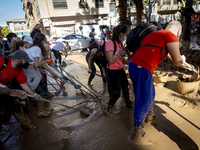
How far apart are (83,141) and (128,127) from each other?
2.93ft

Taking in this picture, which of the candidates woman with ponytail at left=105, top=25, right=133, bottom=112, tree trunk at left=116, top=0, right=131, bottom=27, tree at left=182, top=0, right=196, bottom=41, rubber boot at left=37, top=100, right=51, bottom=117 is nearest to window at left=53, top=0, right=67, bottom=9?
tree trunk at left=116, top=0, right=131, bottom=27

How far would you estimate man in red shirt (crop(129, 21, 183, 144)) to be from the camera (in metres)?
1.63

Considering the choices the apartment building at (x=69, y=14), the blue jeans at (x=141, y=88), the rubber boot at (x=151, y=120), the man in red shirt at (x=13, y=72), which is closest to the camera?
the blue jeans at (x=141, y=88)

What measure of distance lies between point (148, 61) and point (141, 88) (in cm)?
40

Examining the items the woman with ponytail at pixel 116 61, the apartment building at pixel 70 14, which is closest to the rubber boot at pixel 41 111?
the woman with ponytail at pixel 116 61

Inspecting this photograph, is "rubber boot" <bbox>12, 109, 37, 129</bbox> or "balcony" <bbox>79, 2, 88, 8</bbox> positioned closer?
"rubber boot" <bbox>12, 109, 37, 129</bbox>

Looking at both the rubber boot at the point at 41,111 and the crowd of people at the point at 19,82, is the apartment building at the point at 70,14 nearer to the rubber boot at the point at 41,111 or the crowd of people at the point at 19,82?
the crowd of people at the point at 19,82

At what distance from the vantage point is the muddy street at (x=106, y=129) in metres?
2.16

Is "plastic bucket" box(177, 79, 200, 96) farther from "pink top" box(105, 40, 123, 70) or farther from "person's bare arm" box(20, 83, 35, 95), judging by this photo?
"person's bare arm" box(20, 83, 35, 95)

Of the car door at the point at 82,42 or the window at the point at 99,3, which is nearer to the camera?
the car door at the point at 82,42

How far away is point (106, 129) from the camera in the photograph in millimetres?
2545

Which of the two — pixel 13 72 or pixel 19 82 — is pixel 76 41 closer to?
pixel 19 82

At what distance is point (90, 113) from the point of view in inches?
124

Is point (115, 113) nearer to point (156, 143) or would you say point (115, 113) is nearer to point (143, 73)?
point (156, 143)
